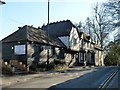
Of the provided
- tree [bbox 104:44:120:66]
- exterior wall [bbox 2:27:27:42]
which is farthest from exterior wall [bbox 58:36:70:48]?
tree [bbox 104:44:120:66]

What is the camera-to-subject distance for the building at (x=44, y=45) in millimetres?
19531

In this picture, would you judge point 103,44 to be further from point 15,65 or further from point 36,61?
point 15,65

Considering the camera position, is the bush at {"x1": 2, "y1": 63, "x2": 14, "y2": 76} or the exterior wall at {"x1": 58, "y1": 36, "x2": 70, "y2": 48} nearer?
the bush at {"x1": 2, "y1": 63, "x2": 14, "y2": 76}

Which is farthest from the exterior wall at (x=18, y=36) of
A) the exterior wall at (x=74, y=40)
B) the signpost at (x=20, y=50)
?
the exterior wall at (x=74, y=40)

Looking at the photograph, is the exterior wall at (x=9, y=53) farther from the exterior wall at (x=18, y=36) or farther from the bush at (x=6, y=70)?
the bush at (x=6, y=70)

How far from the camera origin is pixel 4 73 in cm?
1445

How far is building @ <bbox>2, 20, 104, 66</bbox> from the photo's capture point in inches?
769

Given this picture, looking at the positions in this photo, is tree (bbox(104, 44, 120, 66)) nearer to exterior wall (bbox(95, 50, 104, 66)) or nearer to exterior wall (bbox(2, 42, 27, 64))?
exterior wall (bbox(95, 50, 104, 66))

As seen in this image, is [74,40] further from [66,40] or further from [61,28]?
[61,28]

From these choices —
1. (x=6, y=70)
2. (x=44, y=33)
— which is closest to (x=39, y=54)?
(x=44, y=33)

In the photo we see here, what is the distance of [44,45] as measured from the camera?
22469 millimetres

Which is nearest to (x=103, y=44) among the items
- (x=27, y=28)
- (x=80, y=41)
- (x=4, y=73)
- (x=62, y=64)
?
(x=80, y=41)

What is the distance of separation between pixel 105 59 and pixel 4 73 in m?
45.3

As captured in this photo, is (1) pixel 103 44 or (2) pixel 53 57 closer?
(2) pixel 53 57
